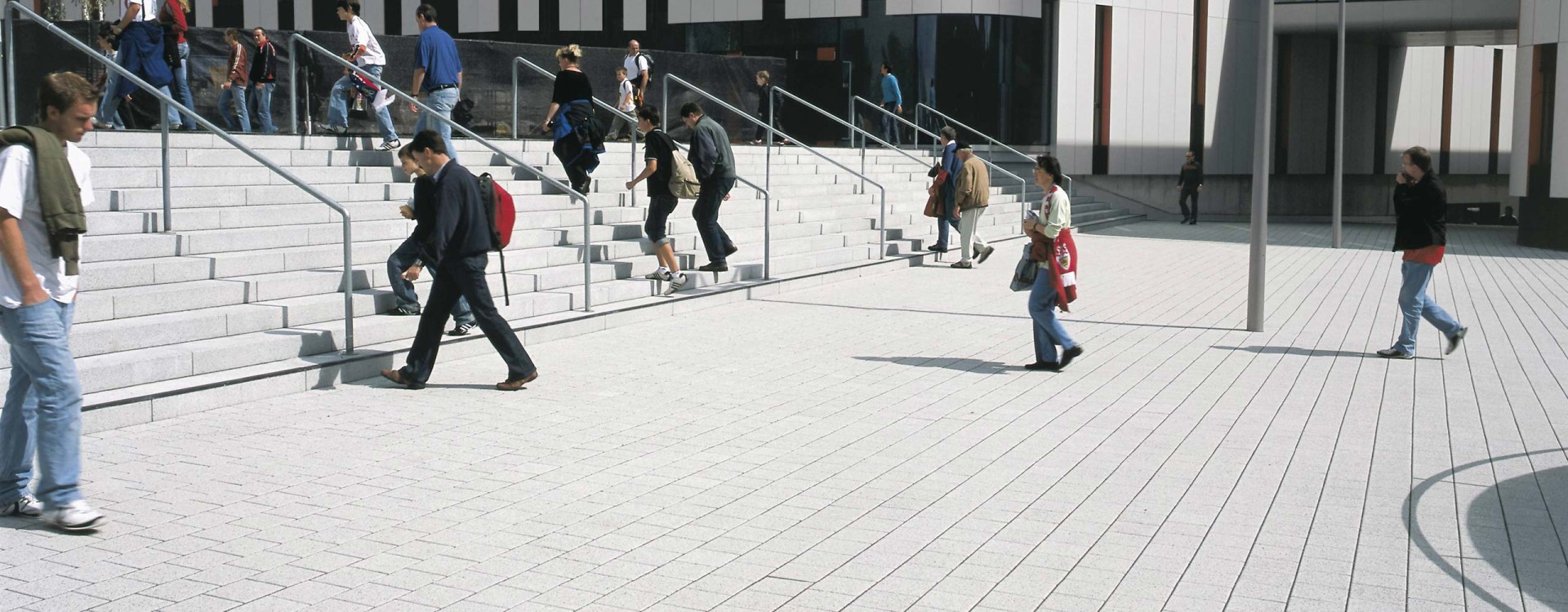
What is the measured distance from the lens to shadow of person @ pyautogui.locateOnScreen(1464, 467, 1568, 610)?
5.14 metres

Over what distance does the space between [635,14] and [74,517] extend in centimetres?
2872

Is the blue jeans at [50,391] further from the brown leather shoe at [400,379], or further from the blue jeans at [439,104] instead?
the blue jeans at [439,104]

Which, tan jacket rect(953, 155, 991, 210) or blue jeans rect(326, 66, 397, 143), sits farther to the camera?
tan jacket rect(953, 155, 991, 210)

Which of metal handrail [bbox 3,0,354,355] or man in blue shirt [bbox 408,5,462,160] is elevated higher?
man in blue shirt [bbox 408,5,462,160]

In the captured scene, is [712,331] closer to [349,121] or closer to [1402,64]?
[349,121]

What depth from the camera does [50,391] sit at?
5.49 meters

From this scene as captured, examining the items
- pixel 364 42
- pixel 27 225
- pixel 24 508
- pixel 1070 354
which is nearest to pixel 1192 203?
pixel 364 42

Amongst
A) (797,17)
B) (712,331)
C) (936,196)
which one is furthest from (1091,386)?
(797,17)

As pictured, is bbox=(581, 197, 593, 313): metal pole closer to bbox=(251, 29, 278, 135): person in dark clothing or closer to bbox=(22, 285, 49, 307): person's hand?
bbox=(251, 29, 278, 135): person in dark clothing

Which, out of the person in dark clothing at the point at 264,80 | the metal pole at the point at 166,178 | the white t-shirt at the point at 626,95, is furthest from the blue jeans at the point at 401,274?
the white t-shirt at the point at 626,95

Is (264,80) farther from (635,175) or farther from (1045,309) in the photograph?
(1045,309)

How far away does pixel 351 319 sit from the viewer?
9172 mm

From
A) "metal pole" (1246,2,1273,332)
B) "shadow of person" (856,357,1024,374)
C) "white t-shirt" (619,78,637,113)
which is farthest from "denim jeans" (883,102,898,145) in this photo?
"shadow of person" (856,357,1024,374)

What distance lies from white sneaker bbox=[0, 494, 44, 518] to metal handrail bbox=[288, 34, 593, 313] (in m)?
4.04
